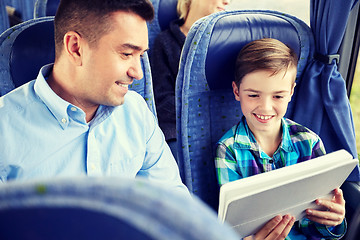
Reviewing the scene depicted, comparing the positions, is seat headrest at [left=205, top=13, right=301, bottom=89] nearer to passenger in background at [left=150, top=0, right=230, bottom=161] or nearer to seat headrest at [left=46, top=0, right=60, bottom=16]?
passenger in background at [left=150, top=0, right=230, bottom=161]

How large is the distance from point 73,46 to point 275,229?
2.91ft

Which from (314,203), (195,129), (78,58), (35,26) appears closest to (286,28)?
(195,129)

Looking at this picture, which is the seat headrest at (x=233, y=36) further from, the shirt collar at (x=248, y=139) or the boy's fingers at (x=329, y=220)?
the boy's fingers at (x=329, y=220)

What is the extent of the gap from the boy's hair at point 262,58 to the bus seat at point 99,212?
1.07 metres

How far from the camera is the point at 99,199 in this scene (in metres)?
0.30

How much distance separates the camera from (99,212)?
0.95ft

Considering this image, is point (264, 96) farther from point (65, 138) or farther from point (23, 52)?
point (23, 52)

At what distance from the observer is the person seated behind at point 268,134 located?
1310 millimetres

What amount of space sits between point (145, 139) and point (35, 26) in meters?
0.63

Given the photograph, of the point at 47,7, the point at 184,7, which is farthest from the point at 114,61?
the point at 184,7

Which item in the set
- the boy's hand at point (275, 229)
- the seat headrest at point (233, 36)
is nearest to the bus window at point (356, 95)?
the seat headrest at point (233, 36)

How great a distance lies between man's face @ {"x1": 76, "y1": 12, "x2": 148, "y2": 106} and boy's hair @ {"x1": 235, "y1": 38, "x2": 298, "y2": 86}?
0.42 metres

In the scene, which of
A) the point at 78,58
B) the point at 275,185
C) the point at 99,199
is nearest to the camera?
the point at 99,199

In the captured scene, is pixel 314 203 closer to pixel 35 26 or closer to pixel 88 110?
pixel 88 110
